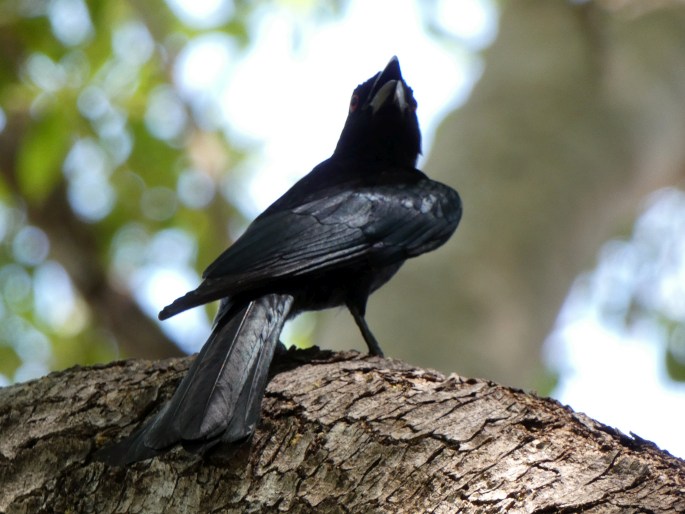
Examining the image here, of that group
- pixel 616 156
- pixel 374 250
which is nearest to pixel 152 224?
pixel 616 156

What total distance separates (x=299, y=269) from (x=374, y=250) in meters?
0.51

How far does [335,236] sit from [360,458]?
1.27 metres

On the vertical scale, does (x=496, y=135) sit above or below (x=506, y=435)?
above

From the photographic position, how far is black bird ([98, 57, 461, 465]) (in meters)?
2.28

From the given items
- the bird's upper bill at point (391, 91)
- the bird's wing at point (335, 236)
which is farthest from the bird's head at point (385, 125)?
the bird's wing at point (335, 236)

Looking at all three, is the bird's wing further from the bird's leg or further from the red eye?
the red eye

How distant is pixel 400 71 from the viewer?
4.75 m

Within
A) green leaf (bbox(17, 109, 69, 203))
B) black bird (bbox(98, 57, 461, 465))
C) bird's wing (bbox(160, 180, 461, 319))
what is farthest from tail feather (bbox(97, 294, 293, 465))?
green leaf (bbox(17, 109, 69, 203))

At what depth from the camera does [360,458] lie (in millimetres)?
2215

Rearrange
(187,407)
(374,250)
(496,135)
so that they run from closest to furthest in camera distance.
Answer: (187,407) < (374,250) < (496,135)

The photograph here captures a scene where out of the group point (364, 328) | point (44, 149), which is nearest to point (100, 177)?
point (44, 149)

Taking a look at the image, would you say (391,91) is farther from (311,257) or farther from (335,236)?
(311,257)

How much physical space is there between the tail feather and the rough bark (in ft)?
0.26

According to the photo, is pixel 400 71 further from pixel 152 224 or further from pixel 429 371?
pixel 152 224
